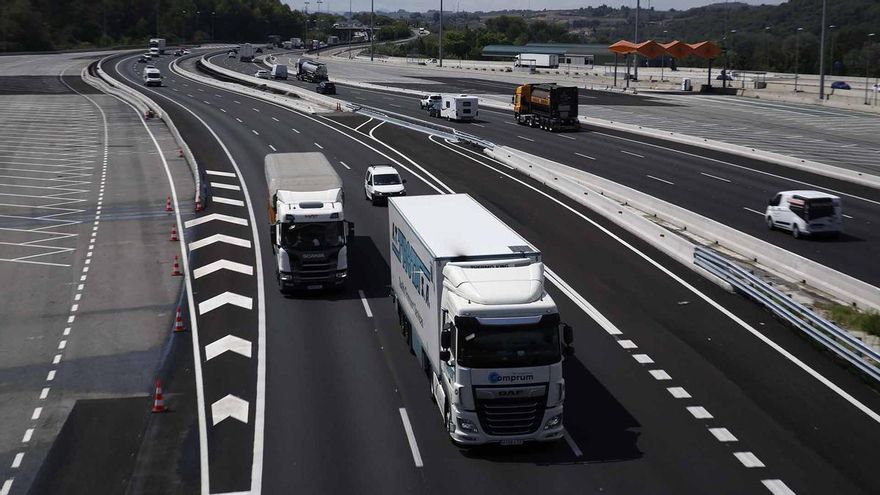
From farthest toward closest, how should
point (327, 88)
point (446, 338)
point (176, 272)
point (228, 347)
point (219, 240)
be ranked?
point (327, 88) < point (219, 240) < point (176, 272) < point (228, 347) < point (446, 338)

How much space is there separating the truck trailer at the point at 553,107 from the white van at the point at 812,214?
125 feet

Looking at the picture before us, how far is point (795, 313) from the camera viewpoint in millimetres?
29781

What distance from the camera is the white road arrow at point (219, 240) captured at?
40.2 meters

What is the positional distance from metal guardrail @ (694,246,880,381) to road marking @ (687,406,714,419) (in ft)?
16.2

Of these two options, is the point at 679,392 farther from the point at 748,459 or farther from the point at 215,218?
the point at 215,218

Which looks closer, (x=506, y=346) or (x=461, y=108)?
(x=506, y=346)

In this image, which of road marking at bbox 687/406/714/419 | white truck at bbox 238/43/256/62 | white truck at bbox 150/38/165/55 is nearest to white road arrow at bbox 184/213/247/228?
road marking at bbox 687/406/714/419

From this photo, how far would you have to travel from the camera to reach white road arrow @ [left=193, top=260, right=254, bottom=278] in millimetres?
36128

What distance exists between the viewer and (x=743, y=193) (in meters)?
51.9

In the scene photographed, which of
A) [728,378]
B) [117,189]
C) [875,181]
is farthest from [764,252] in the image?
[117,189]

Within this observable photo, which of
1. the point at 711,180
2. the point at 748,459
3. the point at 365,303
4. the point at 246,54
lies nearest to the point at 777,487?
the point at 748,459

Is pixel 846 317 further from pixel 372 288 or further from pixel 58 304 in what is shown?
pixel 58 304

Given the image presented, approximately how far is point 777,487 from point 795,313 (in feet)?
38.5

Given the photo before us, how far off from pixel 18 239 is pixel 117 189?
11.6 m
